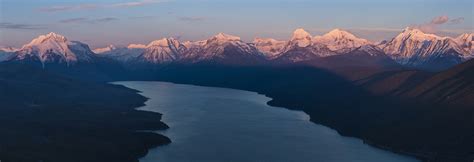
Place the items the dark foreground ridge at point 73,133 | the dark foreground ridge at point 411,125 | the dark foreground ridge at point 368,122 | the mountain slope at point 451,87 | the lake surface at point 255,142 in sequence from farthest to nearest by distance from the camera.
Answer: the mountain slope at point 451,87
the dark foreground ridge at point 411,125
the dark foreground ridge at point 368,122
the lake surface at point 255,142
the dark foreground ridge at point 73,133

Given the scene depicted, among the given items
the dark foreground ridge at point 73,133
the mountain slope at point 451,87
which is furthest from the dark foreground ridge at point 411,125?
the dark foreground ridge at point 73,133

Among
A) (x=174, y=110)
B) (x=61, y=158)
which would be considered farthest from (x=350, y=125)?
(x=61, y=158)

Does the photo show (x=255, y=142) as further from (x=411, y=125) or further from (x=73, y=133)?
(x=411, y=125)

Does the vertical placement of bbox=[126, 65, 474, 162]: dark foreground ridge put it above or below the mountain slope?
below

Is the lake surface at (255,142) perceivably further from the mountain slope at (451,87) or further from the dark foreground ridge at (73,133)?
the mountain slope at (451,87)

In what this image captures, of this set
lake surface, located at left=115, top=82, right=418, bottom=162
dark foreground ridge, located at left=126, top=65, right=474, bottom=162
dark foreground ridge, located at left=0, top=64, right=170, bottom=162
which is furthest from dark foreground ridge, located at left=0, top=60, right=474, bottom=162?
lake surface, located at left=115, top=82, right=418, bottom=162

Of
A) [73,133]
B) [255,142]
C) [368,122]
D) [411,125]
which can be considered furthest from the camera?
[368,122]

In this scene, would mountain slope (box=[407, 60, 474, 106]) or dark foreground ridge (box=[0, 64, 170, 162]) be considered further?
mountain slope (box=[407, 60, 474, 106])

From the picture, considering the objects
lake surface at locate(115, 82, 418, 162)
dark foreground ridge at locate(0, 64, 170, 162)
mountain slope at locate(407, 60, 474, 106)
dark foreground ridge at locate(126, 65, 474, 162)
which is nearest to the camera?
dark foreground ridge at locate(0, 64, 170, 162)

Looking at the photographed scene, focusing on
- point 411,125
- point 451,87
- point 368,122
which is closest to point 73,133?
point 368,122

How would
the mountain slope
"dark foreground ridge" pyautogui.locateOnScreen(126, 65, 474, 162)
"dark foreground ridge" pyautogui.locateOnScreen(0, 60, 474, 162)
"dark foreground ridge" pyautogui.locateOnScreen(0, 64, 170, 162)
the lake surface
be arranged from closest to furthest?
"dark foreground ridge" pyautogui.locateOnScreen(0, 64, 170, 162) < the lake surface < "dark foreground ridge" pyautogui.locateOnScreen(0, 60, 474, 162) < "dark foreground ridge" pyautogui.locateOnScreen(126, 65, 474, 162) < the mountain slope

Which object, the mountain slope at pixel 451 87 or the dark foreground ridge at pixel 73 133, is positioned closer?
the dark foreground ridge at pixel 73 133

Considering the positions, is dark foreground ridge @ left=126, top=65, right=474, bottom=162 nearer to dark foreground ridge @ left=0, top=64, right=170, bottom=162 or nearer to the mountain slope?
the mountain slope
